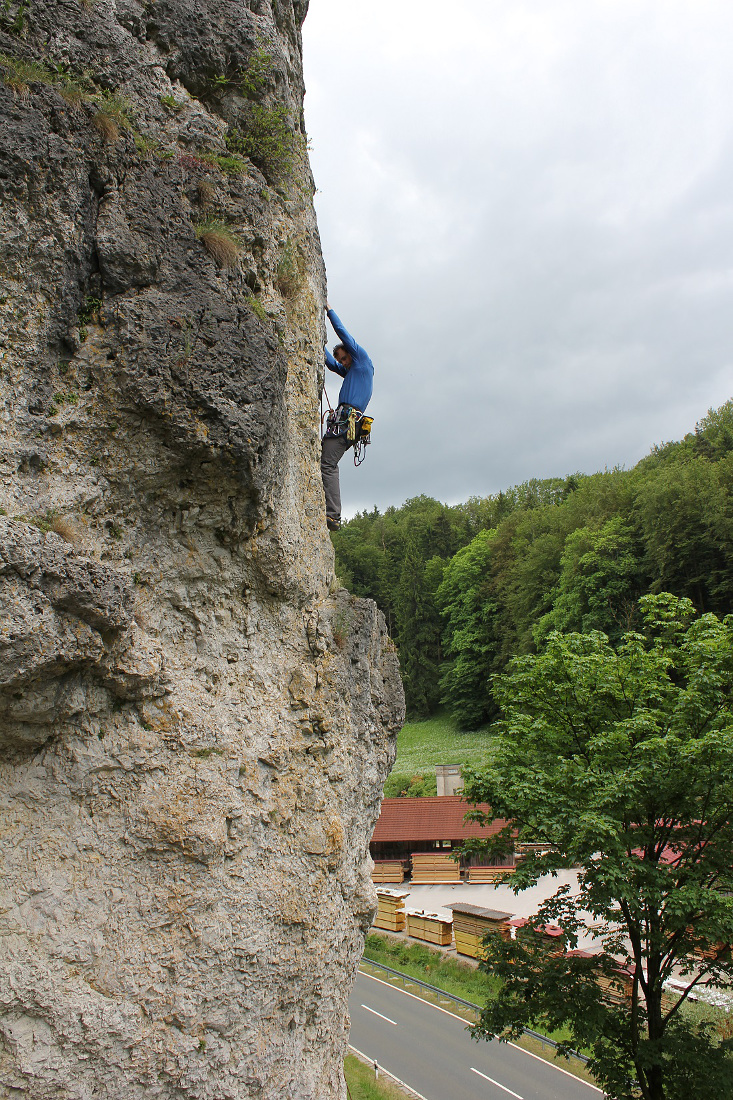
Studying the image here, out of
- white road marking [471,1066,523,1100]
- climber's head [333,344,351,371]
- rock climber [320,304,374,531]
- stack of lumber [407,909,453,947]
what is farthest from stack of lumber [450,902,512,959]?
climber's head [333,344,351,371]

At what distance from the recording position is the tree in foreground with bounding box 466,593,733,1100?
8734 millimetres

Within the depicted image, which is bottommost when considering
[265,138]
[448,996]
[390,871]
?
[448,996]

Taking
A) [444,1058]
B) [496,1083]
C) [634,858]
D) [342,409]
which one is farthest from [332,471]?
[444,1058]

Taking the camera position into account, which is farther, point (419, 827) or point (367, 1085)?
point (419, 827)

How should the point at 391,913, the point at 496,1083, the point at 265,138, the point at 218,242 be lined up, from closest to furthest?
the point at 218,242, the point at 265,138, the point at 496,1083, the point at 391,913

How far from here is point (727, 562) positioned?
→ 1624 inches

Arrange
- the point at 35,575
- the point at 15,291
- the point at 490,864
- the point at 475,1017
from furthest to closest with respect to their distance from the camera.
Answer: the point at 490,864
the point at 475,1017
the point at 15,291
the point at 35,575

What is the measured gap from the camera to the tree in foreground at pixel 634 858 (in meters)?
8.73

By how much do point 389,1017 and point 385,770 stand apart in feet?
48.1

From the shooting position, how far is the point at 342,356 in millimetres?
8055

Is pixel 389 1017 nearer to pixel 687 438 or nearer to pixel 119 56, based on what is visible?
pixel 119 56

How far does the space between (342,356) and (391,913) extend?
70.3 feet

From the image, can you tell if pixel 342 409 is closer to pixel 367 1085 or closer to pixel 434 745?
pixel 367 1085

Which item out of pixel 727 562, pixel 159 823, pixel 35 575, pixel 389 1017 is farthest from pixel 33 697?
pixel 727 562
